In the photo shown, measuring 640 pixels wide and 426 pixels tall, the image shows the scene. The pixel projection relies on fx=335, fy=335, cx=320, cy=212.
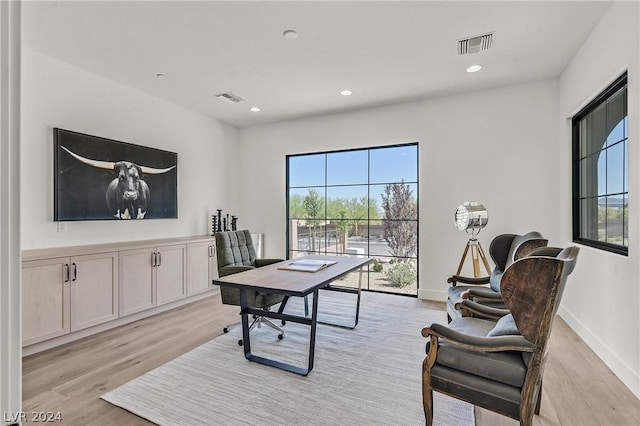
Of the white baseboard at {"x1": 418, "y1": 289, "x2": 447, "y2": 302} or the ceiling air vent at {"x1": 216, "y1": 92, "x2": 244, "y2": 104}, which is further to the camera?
the white baseboard at {"x1": 418, "y1": 289, "x2": 447, "y2": 302}

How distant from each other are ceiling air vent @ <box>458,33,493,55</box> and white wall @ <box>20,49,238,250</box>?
3.79m

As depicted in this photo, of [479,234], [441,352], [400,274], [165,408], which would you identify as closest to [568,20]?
[479,234]

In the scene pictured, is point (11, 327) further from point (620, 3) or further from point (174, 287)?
point (174, 287)

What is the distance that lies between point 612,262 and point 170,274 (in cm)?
444

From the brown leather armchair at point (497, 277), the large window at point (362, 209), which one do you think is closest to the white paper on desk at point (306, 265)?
the brown leather armchair at point (497, 277)

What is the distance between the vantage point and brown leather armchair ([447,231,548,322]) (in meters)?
2.62

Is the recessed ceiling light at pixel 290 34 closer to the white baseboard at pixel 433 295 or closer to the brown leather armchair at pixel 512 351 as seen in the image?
the brown leather armchair at pixel 512 351

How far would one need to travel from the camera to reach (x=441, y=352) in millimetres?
1778

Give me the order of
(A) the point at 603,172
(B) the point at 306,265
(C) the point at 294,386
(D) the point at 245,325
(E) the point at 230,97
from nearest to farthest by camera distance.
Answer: (C) the point at 294,386 → (D) the point at 245,325 → (A) the point at 603,172 → (B) the point at 306,265 → (E) the point at 230,97

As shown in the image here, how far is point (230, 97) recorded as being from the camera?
451 cm

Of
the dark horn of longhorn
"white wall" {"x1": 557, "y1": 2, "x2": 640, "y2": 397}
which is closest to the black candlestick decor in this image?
the dark horn of longhorn

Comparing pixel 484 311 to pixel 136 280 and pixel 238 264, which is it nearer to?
pixel 238 264

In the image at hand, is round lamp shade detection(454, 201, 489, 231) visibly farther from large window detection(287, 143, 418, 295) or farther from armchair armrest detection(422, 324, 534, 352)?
armchair armrest detection(422, 324, 534, 352)

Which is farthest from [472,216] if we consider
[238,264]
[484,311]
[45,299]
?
[45,299]
